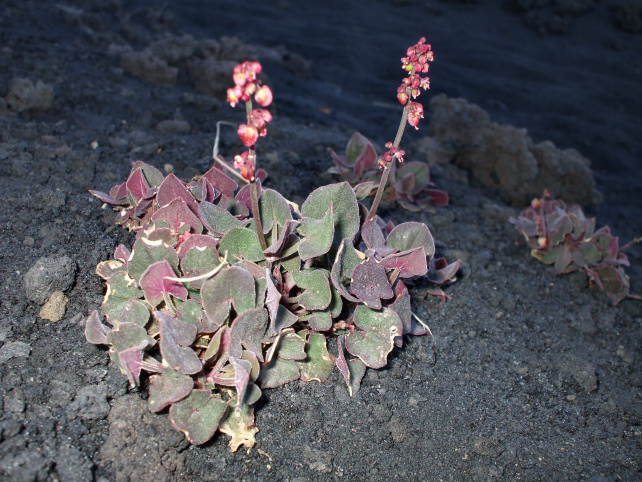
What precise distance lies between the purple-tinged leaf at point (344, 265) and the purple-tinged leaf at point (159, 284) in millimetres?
566

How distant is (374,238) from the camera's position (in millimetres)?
2197

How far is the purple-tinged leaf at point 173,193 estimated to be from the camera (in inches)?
83.6

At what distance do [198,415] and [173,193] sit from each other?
895mm

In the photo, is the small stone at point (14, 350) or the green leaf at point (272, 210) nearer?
the small stone at point (14, 350)

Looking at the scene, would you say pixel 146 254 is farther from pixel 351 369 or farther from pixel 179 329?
pixel 351 369

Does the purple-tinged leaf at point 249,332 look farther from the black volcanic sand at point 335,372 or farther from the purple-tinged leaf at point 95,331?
the purple-tinged leaf at point 95,331

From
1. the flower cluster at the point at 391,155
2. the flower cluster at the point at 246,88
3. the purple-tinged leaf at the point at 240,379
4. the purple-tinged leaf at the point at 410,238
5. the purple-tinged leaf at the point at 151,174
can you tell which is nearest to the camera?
the flower cluster at the point at 246,88

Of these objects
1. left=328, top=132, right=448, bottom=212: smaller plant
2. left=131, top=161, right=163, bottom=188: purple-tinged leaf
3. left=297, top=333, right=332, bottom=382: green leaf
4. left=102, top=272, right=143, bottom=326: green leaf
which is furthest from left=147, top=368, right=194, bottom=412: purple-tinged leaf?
left=328, top=132, right=448, bottom=212: smaller plant

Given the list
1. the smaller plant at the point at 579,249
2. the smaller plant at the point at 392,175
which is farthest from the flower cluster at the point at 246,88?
the smaller plant at the point at 579,249

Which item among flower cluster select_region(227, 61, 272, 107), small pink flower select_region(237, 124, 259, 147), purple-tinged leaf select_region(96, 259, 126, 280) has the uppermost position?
flower cluster select_region(227, 61, 272, 107)

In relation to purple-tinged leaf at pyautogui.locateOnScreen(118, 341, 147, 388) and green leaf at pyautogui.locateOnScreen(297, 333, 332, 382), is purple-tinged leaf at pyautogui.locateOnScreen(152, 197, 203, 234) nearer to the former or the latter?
purple-tinged leaf at pyautogui.locateOnScreen(118, 341, 147, 388)

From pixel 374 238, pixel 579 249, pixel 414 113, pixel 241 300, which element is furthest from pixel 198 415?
pixel 579 249

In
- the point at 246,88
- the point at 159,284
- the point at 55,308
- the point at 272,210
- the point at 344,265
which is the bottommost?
the point at 55,308

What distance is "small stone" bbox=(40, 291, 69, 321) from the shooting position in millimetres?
2059
